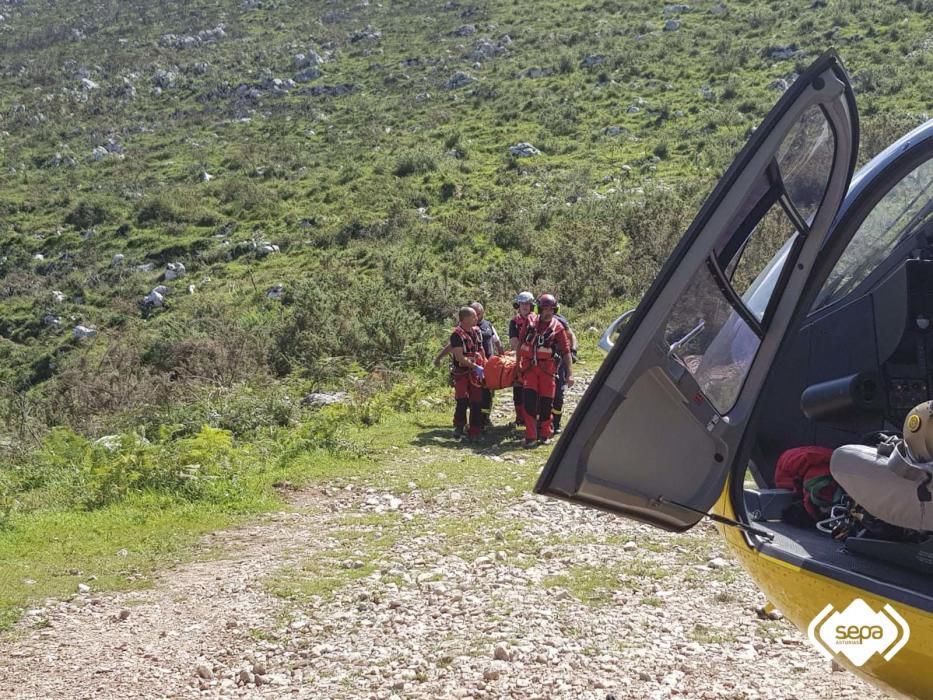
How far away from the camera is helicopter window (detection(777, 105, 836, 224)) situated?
136 inches

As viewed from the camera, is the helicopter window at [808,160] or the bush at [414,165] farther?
the bush at [414,165]

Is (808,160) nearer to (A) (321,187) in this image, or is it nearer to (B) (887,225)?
(B) (887,225)

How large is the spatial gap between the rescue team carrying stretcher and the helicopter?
5.94 meters

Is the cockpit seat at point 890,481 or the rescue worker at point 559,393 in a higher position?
the cockpit seat at point 890,481

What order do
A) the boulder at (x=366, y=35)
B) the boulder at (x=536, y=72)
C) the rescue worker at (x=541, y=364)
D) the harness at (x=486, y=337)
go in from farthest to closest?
1. the boulder at (x=366, y=35)
2. the boulder at (x=536, y=72)
3. the harness at (x=486, y=337)
4. the rescue worker at (x=541, y=364)

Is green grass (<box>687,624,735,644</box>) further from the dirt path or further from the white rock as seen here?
the white rock

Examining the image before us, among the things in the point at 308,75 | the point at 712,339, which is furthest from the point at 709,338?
the point at 308,75

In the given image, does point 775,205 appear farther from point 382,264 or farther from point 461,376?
point 382,264

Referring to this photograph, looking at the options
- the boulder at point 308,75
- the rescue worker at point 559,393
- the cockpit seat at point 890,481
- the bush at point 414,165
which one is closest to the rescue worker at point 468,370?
the rescue worker at point 559,393

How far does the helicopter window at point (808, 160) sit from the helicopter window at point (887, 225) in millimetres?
843

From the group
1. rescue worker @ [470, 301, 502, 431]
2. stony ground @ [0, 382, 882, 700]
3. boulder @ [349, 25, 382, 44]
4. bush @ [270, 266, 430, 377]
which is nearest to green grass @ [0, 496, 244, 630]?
stony ground @ [0, 382, 882, 700]

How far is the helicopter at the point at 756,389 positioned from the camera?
10.6 ft

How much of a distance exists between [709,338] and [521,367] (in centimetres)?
713

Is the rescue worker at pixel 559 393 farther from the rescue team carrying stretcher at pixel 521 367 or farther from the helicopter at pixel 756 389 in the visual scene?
the helicopter at pixel 756 389
